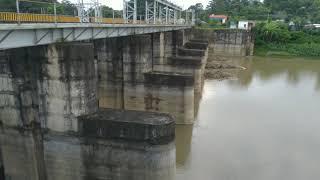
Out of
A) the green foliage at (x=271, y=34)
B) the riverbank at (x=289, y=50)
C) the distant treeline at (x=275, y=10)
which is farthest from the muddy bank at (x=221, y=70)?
the distant treeline at (x=275, y=10)

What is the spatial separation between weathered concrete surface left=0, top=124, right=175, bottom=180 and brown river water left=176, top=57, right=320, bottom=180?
3.64 metres

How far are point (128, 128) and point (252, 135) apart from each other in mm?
10517

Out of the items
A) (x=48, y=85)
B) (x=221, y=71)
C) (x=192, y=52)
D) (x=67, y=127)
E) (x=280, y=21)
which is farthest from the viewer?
(x=280, y=21)

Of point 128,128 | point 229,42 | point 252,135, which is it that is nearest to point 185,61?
point 252,135

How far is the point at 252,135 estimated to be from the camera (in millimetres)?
20219

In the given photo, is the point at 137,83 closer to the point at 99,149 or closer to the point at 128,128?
the point at 99,149

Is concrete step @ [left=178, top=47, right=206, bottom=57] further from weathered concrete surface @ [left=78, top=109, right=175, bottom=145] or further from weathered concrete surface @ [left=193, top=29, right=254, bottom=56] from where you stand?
weathered concrete surface @ [left=193, top=29, right=254, bottom=56]

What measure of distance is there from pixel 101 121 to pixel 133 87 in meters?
9.06

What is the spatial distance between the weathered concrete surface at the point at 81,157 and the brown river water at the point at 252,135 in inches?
143

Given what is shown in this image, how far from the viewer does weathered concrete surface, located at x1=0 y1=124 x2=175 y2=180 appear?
12.5 metres

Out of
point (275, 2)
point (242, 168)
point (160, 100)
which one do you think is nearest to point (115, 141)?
point (242, 168)

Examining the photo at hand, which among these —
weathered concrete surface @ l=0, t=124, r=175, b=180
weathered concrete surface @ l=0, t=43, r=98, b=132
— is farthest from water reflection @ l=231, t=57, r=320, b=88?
weathered concrete surface @ l=0, t=43, r=98, b=132

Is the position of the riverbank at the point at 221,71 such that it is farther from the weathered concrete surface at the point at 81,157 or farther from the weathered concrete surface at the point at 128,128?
the weathered concrete surface at the point at 81,157

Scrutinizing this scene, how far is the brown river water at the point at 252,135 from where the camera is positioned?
52.7 ft
